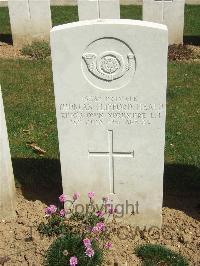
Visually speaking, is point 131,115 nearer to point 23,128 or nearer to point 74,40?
point 74,40

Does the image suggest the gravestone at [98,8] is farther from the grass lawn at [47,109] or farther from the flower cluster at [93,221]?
the flower cluster at [93,221]

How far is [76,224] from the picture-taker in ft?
13.6

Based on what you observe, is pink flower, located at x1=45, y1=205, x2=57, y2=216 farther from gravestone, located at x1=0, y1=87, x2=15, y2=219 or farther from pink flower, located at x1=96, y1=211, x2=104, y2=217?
gravestone, located at x1=0, y1=87, x2=15, y2=219

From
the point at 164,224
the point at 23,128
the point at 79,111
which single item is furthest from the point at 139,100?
the point at 23,128

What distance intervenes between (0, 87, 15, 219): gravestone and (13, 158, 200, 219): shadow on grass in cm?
44

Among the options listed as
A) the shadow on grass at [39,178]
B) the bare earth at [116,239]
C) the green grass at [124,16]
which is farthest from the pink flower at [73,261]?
the green grass at [124,16]

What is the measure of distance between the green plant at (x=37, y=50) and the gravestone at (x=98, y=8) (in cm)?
114

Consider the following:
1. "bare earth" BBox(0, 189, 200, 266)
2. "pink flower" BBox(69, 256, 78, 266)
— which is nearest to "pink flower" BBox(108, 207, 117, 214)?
"bare earth" BBox(0, 189, 200, 266)

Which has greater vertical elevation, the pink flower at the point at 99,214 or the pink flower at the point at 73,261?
the pink flower at the point at 73,261

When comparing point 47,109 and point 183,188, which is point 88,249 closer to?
point 183,188

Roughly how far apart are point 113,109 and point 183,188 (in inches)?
64.6

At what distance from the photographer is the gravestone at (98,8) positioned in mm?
9906

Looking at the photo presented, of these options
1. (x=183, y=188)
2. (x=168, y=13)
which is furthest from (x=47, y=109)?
(x=168, y=13)

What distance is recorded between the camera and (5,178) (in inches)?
160
